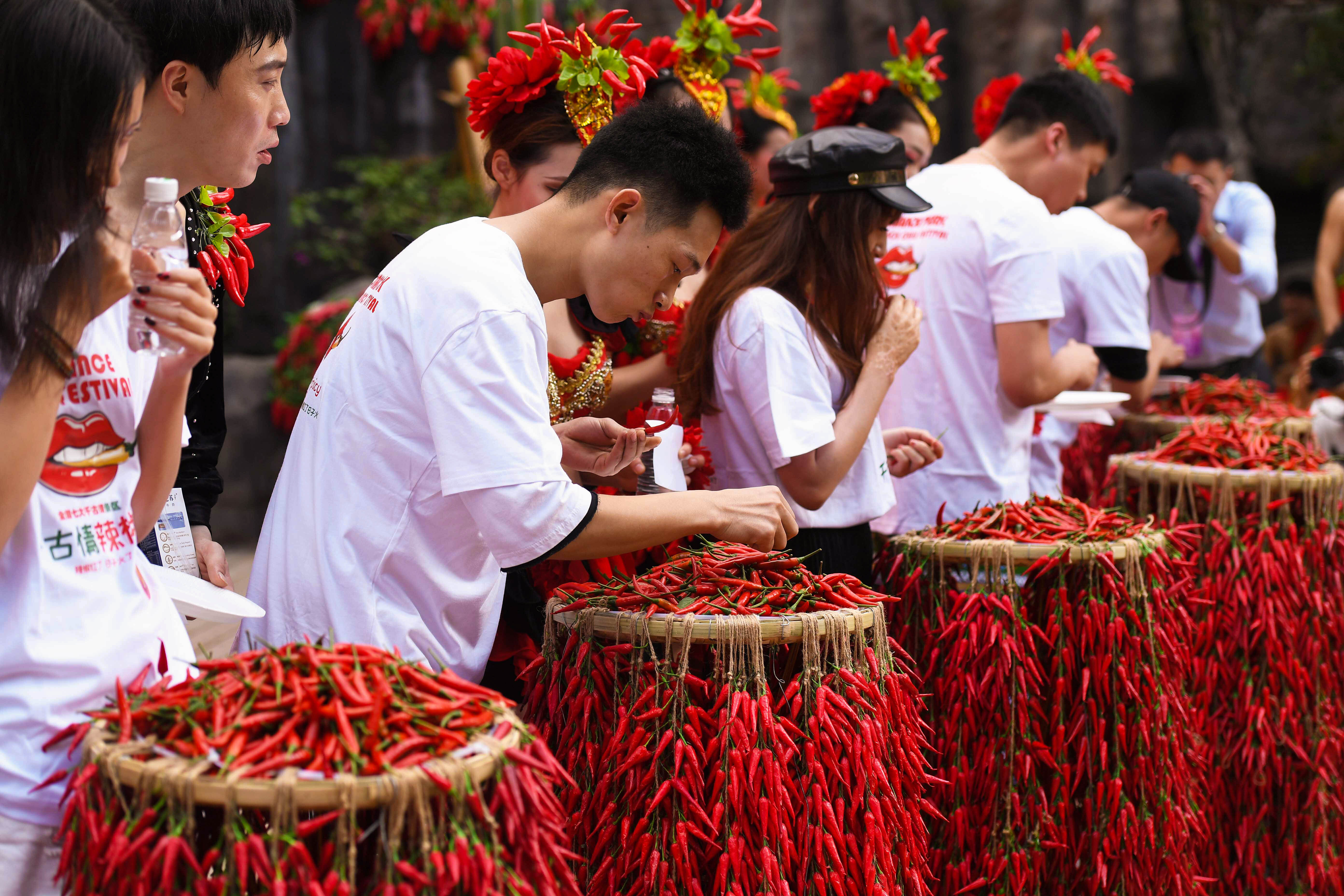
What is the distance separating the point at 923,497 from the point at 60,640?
2.02 metres

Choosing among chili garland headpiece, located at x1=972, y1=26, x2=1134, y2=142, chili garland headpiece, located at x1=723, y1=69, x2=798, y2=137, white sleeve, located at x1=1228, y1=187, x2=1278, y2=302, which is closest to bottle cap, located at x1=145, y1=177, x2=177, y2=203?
chili garland headpiece, located at x1=723, y1=69, x2=798, y2=137

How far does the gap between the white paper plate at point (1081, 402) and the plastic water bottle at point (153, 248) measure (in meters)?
2.03

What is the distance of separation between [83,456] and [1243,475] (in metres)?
2.28

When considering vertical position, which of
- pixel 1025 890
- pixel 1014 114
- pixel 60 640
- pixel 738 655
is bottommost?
pixel 1025 890

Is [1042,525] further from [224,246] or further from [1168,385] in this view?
[1168,385]

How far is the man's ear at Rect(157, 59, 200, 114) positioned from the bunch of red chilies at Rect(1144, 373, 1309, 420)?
288 cm

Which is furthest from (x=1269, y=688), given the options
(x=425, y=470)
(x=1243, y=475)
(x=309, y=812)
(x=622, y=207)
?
(x=309, y=812)

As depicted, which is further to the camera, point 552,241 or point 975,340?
point 975,340

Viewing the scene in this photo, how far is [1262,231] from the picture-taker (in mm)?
4652

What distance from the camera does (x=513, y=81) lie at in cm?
232

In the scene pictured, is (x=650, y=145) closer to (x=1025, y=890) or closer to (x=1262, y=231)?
(x=1025, y=890)

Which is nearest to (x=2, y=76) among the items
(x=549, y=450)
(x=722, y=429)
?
(x=549, y=450)

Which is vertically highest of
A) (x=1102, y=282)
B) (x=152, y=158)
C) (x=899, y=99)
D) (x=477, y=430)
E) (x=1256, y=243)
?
(x=899, y=99)

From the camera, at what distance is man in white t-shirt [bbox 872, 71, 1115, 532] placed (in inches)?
107
